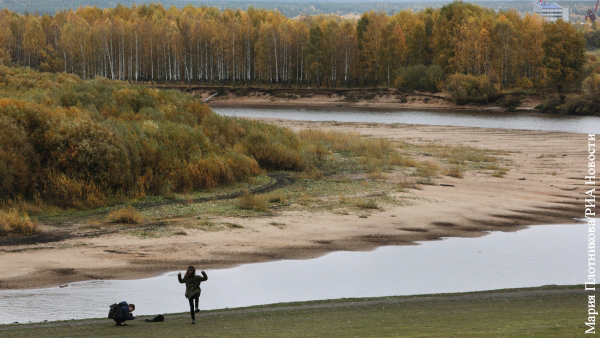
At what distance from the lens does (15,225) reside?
21.2 m

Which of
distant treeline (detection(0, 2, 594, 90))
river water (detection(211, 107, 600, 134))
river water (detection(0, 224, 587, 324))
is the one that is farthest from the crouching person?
distant treeline (detection(0, 2, 594, 90))

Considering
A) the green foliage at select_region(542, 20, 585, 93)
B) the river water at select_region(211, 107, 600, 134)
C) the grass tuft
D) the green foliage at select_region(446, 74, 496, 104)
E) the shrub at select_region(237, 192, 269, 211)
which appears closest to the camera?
the shrub at select_region(237, 192, 269, 211)

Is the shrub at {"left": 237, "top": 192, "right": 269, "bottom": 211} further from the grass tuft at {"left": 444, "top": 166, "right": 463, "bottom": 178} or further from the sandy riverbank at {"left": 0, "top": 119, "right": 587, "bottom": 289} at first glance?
the grass tuft at {"left": 444, "top": 166, "right": 463, "bottom": 178}

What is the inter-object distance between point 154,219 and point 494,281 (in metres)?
11.7

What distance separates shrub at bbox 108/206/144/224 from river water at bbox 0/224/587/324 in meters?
5.47

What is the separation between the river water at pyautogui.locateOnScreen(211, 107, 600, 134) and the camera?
62475mm

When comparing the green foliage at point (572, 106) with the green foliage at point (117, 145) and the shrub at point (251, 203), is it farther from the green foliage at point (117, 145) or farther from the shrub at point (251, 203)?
the shrub at point (251, 203)

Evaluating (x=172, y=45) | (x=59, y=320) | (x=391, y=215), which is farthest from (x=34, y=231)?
(x=172, y=45)

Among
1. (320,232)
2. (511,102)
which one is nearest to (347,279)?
(320,232)

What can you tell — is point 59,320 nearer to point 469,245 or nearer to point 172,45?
point 469,245

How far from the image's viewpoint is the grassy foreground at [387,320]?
11344 millimetres

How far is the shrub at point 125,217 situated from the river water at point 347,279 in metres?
5.47

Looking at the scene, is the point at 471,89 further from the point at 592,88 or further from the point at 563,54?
the point at 592,88

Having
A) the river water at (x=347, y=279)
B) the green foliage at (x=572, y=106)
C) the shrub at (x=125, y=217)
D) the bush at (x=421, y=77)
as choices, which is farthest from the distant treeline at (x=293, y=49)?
Result: the shrub at (x=125, y=217)
